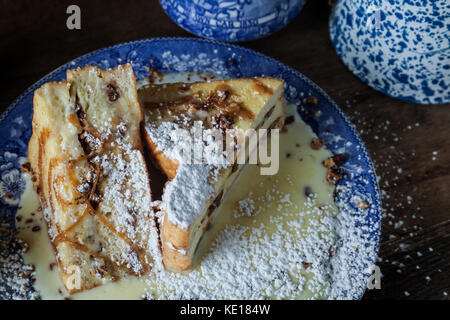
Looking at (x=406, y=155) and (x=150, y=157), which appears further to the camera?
(x=406, y=155)

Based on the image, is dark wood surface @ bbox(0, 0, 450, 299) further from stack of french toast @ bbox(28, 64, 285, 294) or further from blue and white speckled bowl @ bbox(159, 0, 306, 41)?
Result: stack of french toast @ bbox(28, 64, 285, 294)

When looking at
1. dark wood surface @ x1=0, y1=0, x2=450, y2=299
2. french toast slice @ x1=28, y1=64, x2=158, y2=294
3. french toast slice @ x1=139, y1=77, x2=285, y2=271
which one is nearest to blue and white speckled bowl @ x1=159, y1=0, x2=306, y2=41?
dark wood surface @ x1=0, y1=0, x2=450, y2=299

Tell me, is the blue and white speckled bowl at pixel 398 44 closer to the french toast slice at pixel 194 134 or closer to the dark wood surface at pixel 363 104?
the dark wood surface at pixel 363 104

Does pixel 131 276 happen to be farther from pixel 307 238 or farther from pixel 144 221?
pixel 307 238

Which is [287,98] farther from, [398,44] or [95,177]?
[95,177]

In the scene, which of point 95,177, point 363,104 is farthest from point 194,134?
point 363,104
